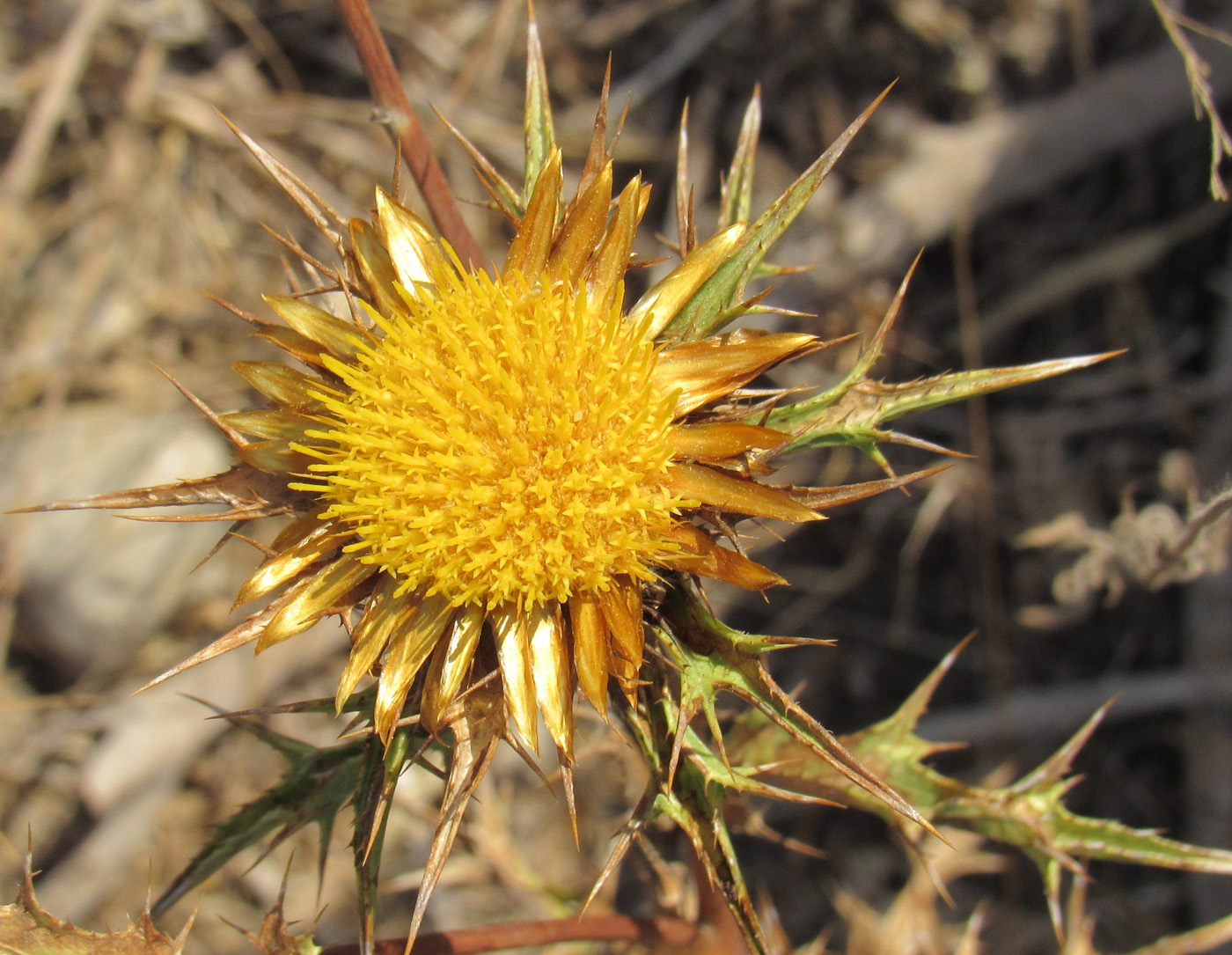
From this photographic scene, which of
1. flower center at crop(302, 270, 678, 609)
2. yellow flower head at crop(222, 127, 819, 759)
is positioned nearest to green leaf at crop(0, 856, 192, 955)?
yellow flower head at crop(222, 127, 819, 759)

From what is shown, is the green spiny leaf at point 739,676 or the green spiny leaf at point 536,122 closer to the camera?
the green spiny leaf at point 739,676

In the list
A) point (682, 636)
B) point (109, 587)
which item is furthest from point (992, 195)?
point (109, 587)

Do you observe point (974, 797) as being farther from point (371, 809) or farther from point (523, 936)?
point (371, 809)

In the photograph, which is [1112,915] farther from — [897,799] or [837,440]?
[837,440]

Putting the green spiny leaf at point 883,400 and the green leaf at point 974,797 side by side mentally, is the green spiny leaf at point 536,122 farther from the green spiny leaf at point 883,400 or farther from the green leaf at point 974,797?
the green leaf at point 974,797

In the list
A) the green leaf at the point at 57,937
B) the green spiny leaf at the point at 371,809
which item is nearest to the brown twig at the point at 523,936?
the green spiny leaf at the point at 371,809

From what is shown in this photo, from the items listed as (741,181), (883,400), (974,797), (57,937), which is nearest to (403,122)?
(741,181)
